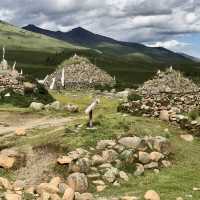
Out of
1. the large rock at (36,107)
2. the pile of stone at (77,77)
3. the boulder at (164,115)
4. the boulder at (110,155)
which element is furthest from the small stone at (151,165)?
the pile of stone at (77,77)

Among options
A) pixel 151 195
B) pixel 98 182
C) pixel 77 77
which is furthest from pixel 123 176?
pixel 77 77

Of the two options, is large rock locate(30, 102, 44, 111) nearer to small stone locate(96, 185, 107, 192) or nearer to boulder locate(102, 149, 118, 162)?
boulder locate(102, 149, 118, 162)

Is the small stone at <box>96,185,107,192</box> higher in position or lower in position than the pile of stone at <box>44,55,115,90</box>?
lower

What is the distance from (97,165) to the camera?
23156 millimetres

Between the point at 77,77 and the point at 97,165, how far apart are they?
5496cm

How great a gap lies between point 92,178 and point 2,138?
27.2ft

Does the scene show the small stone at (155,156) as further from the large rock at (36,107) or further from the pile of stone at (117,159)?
the large rock at (36,107)

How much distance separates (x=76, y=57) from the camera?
8131 centimetres

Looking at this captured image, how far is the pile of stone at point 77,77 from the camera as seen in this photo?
76688 millimetres

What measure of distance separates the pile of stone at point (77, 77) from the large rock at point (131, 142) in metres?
51.5

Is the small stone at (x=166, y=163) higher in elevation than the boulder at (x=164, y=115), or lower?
lower

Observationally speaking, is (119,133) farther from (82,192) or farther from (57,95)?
(57,95)

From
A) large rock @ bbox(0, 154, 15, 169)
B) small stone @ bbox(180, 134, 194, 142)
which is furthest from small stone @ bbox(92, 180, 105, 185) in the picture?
small stone @ bbox(180, 134, 194, 142)

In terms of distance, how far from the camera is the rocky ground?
20.5 meters
